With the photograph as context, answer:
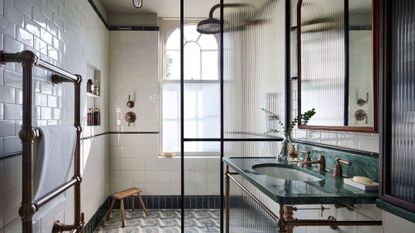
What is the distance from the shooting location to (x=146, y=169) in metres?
3.94

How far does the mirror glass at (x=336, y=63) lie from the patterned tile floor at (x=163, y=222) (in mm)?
1476

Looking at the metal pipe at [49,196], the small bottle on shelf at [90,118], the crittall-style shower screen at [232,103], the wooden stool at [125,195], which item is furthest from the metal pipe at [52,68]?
the wooden stool at [125,195]

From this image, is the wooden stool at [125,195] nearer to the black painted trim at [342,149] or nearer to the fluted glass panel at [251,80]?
the fluted glass panel at [251,80]

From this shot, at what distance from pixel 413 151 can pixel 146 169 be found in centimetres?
344

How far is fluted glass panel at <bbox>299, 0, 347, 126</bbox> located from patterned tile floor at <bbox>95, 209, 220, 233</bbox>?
1456 millimetres

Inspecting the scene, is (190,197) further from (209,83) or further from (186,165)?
(209,83)

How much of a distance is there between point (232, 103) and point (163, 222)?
1.83 m

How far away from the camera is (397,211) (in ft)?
3.21

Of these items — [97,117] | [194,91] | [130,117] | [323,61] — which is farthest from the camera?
[130,117]

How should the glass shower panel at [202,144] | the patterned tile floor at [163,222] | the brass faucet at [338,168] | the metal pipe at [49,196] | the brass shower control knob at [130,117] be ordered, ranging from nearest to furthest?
the metal pipe at [49,196] < the brass faucet at [338,168] < the glass shower panel at [202,144] < the patterned tile floor at [163,222] < the brass shower control knob at [130,117]

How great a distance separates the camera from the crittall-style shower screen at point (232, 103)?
2.46 metres

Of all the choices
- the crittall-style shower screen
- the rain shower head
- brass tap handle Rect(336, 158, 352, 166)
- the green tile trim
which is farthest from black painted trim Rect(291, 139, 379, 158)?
the rain shower head

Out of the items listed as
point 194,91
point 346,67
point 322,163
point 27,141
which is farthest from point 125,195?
point 346,67

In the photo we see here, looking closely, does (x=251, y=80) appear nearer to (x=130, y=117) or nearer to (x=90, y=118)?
(x=90, y=118)
